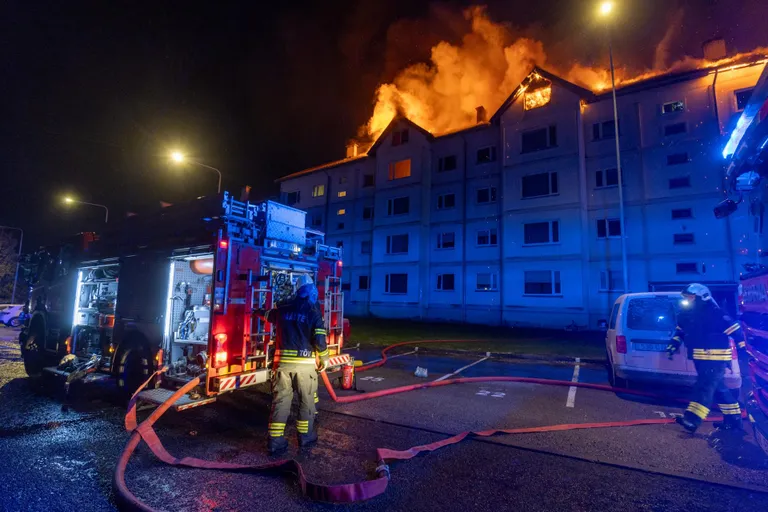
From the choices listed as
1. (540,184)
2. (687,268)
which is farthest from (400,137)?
(687,268)

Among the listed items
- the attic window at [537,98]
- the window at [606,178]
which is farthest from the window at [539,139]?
the window at [606,178]

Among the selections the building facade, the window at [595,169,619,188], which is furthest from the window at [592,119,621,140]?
the window at [595,169,619,188]

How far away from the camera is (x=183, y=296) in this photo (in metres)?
6.39

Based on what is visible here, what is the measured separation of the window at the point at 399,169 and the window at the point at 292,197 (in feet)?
31.1

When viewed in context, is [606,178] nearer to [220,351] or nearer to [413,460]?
[413,460]

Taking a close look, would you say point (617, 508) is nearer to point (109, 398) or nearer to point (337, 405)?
point (337, 405)

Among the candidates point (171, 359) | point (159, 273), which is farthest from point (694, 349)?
point (159, 273)

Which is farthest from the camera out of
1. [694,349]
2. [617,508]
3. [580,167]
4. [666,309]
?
[580,167]

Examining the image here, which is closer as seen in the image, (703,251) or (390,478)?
(390,478)

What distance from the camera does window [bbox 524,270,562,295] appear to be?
1931 cm

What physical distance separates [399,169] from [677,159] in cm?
1485

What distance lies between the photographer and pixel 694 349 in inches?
207

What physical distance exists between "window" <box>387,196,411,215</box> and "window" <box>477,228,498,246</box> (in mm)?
4989

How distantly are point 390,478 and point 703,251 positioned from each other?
19.1 metres
